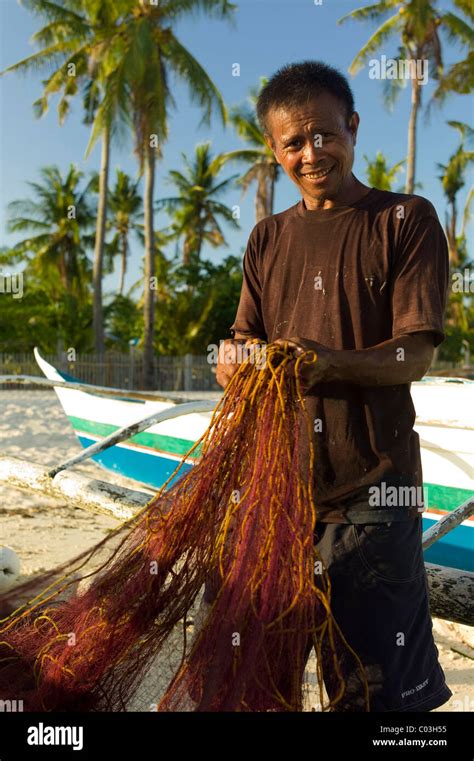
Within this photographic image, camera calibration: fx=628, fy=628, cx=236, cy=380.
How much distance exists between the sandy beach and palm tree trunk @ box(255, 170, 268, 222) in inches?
757

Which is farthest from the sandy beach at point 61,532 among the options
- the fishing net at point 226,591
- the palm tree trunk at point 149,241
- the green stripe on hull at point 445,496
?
the palm tree trunk at point 149,241

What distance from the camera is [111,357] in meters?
23.4

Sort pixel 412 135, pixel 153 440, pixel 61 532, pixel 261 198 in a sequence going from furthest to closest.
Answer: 1. pixel 261 198
2. pixel 412 135
3. pixel 153 440
4. pixel 61 532

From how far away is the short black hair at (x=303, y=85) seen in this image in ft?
5.51

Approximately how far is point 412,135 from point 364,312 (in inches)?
903

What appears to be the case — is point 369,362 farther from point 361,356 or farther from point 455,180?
point 455,180

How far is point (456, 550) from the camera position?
4547mm

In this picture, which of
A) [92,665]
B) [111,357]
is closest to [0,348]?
[111,357]

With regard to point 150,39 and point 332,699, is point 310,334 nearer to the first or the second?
point 332,699

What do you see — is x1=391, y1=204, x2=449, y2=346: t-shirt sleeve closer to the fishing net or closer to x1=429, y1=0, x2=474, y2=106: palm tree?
the fishing net

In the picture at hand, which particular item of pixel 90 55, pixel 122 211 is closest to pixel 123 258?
pixel 122 211

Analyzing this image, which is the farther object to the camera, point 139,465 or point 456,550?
point 139,465

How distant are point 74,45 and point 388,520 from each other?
960 inches

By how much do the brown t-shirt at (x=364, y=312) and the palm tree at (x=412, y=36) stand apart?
69.2 feet
